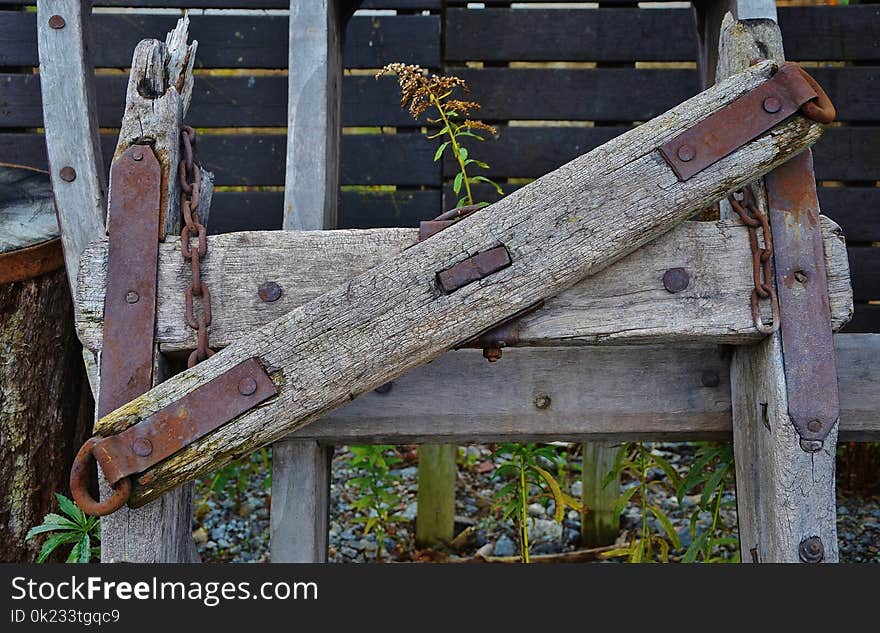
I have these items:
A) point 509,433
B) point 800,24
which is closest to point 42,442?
point 509,433

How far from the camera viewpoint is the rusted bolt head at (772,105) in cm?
196

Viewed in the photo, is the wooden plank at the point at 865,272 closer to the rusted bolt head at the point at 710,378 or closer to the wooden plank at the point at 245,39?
the rusted bolt head at the point at 710,378

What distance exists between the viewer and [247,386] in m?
1.86

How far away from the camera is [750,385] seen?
2.15m

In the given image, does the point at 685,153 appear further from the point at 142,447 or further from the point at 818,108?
the point at 142,447

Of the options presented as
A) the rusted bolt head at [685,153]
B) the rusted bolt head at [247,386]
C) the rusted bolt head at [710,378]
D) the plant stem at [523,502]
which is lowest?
the plant stem at [523,502]

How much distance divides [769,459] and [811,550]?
0.70ft

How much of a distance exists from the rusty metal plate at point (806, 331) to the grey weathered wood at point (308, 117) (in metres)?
1.14

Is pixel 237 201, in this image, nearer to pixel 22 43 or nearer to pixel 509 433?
pixel 22 43

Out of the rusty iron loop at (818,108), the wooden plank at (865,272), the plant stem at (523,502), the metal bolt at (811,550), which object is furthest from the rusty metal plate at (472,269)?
the wooden plank at (865,272)

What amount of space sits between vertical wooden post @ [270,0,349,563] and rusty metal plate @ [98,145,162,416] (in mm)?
395

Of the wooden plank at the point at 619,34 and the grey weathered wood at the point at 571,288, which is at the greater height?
the wooden plank at the point at 619,34

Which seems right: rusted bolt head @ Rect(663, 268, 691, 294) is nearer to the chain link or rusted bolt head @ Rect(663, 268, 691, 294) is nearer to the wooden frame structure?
the wooden frame structure

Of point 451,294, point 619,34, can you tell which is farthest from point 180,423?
point 619,34
